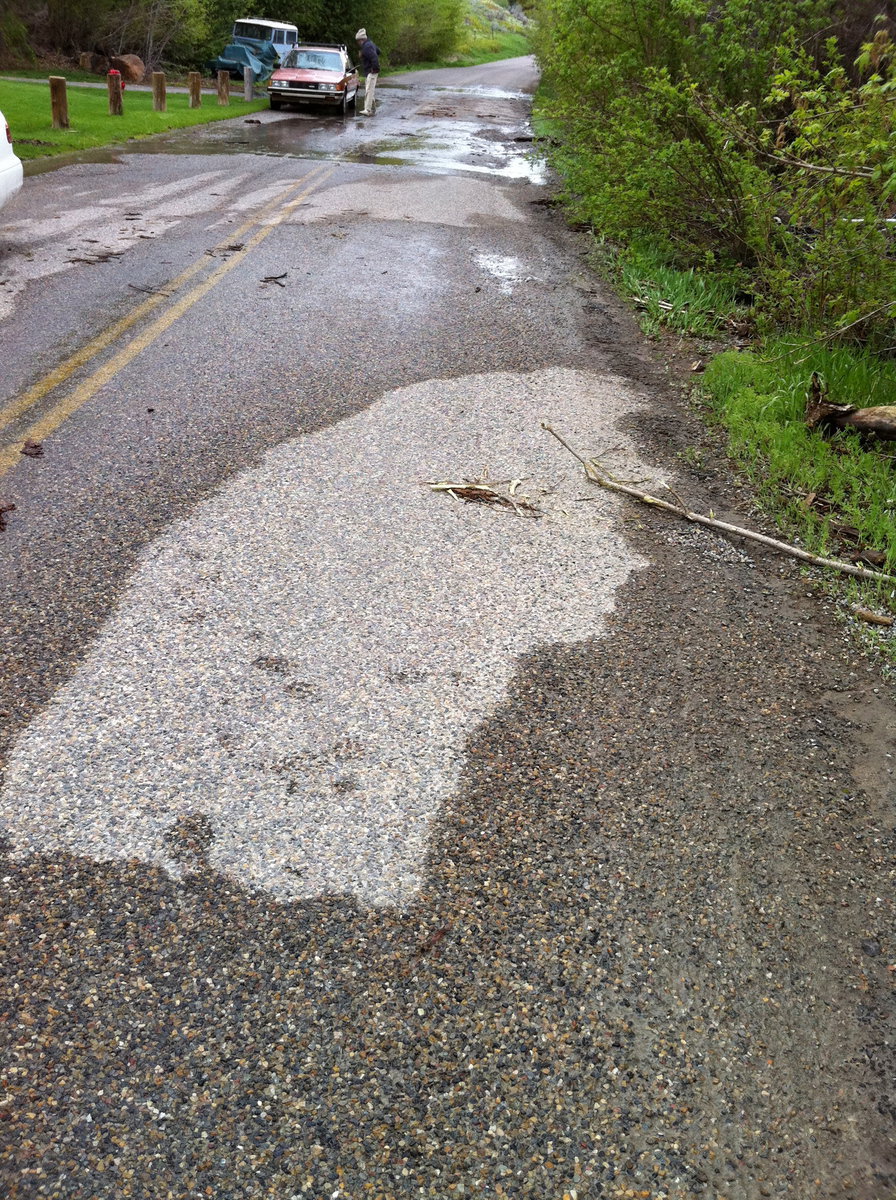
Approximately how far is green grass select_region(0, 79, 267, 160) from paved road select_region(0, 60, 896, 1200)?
11.7 meters

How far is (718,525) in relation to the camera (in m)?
5.09

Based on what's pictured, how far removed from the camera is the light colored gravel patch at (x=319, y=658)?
290cm

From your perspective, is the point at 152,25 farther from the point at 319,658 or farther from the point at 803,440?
the point at 319,658

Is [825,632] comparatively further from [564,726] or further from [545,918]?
[545,918]

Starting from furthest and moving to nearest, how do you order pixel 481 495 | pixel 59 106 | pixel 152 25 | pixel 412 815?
pixel 152 25 < pixel 59 106 < pixel 481 495 < pixel 412 815

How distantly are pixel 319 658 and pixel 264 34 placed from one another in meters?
A: 34.3

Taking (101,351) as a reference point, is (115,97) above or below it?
above

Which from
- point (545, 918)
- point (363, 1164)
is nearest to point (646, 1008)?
point (545, 918)

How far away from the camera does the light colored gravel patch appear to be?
2904mm

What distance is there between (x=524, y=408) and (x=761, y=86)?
21.9ft

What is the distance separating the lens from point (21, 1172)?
201 cm

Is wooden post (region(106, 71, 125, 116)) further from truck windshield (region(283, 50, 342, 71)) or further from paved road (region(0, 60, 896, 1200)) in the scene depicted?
paved road (region(0, 60, 896, 1200))

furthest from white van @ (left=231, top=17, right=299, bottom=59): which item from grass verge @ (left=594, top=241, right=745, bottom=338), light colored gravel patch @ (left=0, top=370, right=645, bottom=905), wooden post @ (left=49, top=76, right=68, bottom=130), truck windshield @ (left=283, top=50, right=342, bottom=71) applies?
light colored gravel patch @ (left=0, top=370, right=645, bottom=905)

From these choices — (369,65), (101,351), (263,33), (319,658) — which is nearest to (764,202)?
(101,351)
